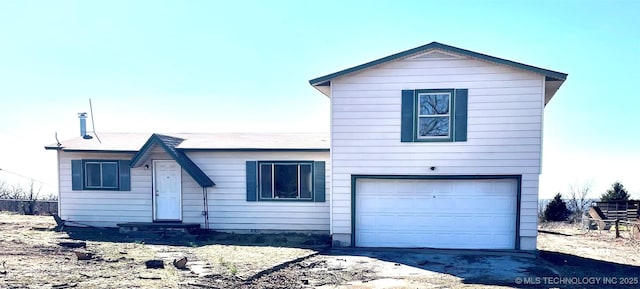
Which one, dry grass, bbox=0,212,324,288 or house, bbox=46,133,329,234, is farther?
house, bbox=46,133,329,234

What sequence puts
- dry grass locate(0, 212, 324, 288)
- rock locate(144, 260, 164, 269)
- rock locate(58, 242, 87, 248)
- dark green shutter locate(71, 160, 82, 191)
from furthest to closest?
dark green shutter locate(71, 160, 82, 191) < rock locate(58, 242, 87, 248) < rock locate(144, 260, 164, 269) < dry grass locate(0, 212, 324, 288)

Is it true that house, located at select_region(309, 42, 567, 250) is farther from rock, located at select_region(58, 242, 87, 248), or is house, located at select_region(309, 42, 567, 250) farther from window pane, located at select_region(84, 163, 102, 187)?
window pane, located at select_region(84, 163, 102, 187)

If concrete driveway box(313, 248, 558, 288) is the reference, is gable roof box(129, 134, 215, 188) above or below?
above

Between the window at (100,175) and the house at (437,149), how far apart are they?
6.95m

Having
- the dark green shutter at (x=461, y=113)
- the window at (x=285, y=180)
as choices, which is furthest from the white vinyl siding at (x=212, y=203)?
the dark green shutter at (x=461, y=113)

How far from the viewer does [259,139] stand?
12.8 m

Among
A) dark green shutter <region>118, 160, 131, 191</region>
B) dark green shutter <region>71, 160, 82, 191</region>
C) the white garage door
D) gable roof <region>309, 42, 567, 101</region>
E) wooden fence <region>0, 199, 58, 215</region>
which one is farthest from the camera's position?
wooden fence <region>0, 199, 58, 215</region>

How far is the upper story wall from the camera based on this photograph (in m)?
9.16

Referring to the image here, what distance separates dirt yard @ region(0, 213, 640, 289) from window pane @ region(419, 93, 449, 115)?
11.7 feet

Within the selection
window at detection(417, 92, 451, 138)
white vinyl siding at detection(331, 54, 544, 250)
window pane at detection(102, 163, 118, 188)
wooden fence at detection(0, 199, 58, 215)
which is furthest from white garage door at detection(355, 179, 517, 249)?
wooden fence at detection(0, 199, 58, 215)

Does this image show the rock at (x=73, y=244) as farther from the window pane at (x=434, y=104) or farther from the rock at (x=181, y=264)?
the window pane at (x=434, y=104)

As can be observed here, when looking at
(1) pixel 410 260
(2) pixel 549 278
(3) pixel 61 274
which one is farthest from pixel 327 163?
(3) pixel 61 274

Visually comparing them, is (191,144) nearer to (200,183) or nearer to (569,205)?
(200,183)

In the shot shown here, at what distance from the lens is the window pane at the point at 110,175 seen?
39.4ft
